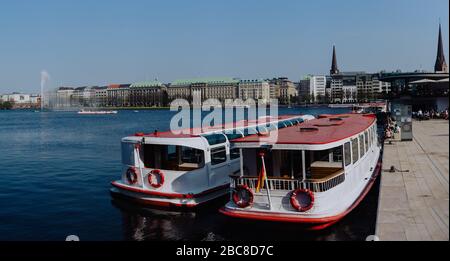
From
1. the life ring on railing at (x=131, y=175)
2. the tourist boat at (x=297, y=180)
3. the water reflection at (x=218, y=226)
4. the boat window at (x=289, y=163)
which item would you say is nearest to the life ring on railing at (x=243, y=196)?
the tourist boat at (x=297, y=180)

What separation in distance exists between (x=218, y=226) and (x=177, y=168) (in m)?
3.59

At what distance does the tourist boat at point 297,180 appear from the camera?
11672 mm

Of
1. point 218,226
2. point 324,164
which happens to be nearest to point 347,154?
point 324,164

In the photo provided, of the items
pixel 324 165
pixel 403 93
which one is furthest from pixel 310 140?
pixel 403 93

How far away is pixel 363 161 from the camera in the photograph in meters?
16.0

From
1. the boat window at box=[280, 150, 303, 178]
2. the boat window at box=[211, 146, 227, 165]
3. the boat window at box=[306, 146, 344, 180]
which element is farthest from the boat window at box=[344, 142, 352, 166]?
the boat window at box=[211, 146, 227, 165]

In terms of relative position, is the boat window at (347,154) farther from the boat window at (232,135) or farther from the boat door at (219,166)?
the boat window at (232,135)

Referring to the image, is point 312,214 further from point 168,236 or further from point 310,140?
point 168,236

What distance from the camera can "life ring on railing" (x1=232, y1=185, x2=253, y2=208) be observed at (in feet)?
40.1

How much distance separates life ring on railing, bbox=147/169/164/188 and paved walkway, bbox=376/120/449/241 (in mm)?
7278

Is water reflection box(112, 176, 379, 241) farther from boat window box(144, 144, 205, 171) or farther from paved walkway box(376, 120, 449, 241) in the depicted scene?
boat window box(144, 144, 205, 171)

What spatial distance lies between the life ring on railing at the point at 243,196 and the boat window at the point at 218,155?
13.9ft
